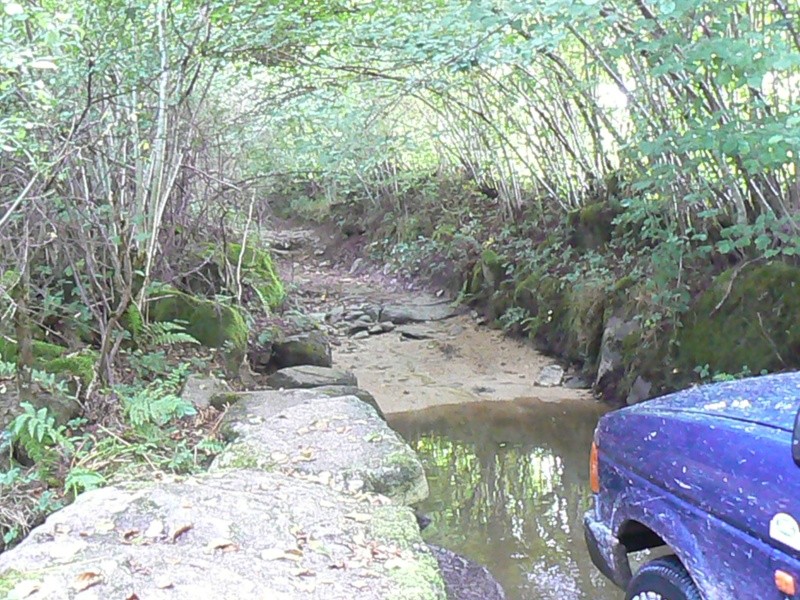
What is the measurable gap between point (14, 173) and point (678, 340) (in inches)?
256

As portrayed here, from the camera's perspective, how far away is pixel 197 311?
7.52 meters

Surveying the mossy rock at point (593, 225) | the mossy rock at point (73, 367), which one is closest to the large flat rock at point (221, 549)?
the mossy rock at point (73, 367)

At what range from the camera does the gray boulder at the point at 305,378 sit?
24.4 feet

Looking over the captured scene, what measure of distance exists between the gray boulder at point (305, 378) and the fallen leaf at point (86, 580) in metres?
4.61

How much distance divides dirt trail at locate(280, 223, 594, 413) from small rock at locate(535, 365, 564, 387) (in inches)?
3.9

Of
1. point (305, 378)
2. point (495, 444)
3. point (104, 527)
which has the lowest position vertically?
point (495, 444)

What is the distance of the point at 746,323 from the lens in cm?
741

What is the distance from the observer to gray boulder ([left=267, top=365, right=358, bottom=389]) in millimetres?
7449

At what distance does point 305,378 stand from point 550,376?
11.9 feet

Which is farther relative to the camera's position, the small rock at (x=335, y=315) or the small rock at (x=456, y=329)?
the small rock at (x=335, y=315)

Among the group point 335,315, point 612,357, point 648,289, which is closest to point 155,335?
point 612,357

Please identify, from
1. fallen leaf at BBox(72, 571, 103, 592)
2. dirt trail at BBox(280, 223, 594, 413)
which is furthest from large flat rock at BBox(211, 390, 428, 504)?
dirt trail at BBox(280, 223, 594, 413)

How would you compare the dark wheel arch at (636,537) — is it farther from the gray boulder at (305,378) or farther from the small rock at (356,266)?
the small rock at (356,266)

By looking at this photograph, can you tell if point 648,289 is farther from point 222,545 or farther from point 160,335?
point 222,545
